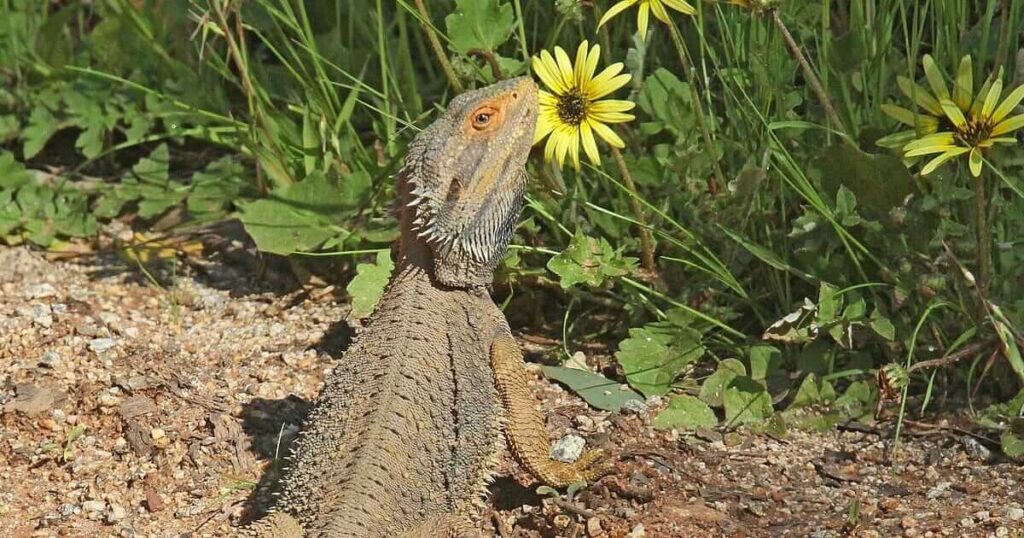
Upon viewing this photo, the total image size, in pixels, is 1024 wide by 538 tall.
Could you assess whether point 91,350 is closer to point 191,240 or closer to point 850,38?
point 191,240

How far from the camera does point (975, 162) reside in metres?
4.18

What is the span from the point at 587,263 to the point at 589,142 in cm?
56

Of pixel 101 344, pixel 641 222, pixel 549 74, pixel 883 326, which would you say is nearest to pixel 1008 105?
pixel 883 326

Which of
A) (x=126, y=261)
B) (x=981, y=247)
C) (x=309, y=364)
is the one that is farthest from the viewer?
(x=126, y=261)

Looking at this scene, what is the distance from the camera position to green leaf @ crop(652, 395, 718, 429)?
17.0ft

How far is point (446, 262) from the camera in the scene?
495cm

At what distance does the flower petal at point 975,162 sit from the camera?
13.5 feet

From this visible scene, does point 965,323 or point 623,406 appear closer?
point 965,323

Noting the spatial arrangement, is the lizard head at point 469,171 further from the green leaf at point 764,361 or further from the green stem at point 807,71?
the green leaf at point 764,361

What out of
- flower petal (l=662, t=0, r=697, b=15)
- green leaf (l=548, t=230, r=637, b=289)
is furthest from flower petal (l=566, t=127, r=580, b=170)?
flower petal (l=662, t=0, r=697, b=15)

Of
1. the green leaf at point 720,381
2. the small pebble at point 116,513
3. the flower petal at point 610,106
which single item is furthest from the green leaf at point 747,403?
the small pebble at point 116,513

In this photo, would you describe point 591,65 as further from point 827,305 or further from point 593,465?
point 593,465

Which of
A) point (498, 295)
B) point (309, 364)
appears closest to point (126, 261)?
point (309, 364)

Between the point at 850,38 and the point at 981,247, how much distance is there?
1073 mm
